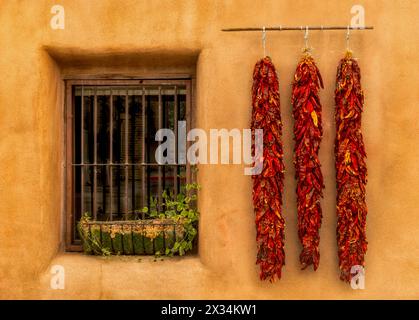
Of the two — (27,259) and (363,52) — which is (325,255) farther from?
(27,259)

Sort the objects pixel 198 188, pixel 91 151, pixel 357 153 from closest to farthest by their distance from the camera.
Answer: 1. pixel 357 153
2. pixel 198 188
3. pixel 91 151

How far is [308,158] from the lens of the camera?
366cm

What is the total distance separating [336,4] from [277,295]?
94.3 inches

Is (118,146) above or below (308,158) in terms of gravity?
above

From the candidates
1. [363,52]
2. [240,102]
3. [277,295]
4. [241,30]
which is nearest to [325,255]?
[277,295]

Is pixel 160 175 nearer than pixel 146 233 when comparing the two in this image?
No

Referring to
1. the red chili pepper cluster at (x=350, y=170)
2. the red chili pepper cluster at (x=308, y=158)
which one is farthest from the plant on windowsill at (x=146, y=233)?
the red chili pepper cluster at (x=350, y=170)

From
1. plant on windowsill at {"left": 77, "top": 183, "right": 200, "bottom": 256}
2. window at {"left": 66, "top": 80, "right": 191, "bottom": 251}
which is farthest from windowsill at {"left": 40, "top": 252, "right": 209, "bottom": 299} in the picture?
window at {"left": 66, "top": 80, "right": 191, "bottom": 251}

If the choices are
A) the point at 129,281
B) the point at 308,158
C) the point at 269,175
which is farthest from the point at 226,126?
the point at 129,281

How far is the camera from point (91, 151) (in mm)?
4305

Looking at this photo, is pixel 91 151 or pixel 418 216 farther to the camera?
pixel 91 151

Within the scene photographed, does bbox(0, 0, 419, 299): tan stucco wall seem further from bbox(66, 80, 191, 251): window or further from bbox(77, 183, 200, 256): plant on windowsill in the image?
bbox(66, 80, 191, 251): window

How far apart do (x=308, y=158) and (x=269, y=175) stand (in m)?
0.33
